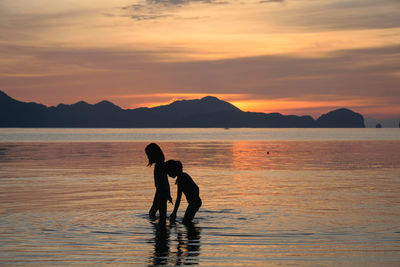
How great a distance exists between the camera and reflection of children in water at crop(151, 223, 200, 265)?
35.8ft

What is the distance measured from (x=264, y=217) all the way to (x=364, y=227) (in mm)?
3024

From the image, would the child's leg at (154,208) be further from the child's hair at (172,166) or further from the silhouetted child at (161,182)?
the child's hair at (172,166)

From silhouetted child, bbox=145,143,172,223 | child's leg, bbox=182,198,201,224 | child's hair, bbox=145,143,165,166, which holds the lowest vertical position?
child's leg, bbox=182,198,201,224

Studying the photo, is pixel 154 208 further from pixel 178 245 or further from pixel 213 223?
pixel 178 245

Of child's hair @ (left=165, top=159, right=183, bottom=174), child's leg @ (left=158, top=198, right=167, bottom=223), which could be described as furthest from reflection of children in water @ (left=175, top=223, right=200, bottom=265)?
child's hair @ (left=165, top=159, right=183, bottom=174)

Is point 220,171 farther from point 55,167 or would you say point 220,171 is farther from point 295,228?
point 295,228

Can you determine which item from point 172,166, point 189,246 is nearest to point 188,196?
point 172,166

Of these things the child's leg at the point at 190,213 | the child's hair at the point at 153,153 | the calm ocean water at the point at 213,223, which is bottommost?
the calm ocean water at the point at 213,223

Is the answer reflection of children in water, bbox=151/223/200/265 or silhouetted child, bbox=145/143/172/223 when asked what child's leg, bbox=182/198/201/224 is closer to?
reflection of children in water, bbox=151/223/200/265

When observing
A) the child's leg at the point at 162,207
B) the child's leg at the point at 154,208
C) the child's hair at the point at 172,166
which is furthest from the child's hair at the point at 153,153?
the child's leg at the point at 154,208

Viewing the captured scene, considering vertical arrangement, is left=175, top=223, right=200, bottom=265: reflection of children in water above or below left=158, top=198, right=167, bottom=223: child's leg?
below

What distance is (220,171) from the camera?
3266 centimetres

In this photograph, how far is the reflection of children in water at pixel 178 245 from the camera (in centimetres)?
1090

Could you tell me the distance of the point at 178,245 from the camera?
1252 cm
